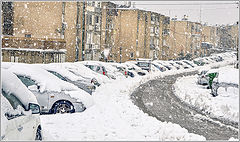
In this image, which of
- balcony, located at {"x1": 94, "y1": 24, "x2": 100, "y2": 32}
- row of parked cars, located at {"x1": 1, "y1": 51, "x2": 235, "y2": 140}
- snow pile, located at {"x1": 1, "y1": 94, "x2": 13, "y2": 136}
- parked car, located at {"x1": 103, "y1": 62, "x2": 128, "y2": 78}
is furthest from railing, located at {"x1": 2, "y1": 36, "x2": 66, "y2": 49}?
snow pile, located at {"x1": 1, "y1": 94, "x2": 13, "y2": 136}

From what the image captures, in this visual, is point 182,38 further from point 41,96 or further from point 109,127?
point 109,127

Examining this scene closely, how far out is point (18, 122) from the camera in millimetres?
4734

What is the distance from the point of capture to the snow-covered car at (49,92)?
947 cm

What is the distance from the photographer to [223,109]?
469 inches

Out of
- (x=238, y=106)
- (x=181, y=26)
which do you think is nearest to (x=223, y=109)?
(x=238, y=106)

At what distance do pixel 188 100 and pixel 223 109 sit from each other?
3.70 meters

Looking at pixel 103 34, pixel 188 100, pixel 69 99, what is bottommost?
pixel 188 100

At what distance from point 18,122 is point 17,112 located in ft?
0.67

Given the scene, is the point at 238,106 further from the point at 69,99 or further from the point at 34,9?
the point at 34,9

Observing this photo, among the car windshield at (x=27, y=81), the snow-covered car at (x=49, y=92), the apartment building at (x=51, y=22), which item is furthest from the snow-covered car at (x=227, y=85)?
the apartment building at (x=51, y=22)

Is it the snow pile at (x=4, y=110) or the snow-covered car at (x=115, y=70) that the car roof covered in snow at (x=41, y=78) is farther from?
the snow-covered car at (x=115, y=70)

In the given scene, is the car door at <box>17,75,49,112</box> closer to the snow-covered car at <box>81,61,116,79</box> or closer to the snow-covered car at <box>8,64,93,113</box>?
the snow-covered car at <box>8,64,93,113</box>

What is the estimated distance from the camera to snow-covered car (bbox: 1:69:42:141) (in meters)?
4.33

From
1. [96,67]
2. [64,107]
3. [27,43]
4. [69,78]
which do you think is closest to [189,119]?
[64,107]
